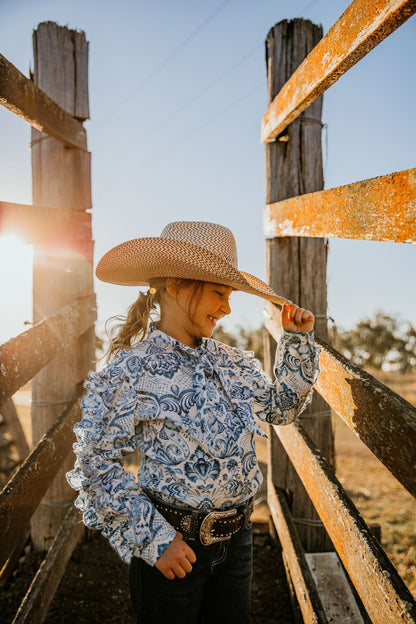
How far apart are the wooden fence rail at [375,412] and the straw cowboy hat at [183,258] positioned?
1.18ft

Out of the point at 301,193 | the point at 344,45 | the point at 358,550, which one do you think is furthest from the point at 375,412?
→ the point at 301,193

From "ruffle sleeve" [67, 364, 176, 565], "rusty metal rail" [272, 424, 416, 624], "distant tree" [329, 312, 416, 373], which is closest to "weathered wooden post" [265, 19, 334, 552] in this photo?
"rusty metal rail" [272, 424, 416, 624]

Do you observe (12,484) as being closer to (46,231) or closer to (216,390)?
(216,390)

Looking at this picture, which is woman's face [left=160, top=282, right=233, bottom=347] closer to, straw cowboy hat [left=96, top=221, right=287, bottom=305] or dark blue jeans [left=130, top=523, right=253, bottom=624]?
straw cowboy hat [left=96, top=221, right=287, bottom=305]

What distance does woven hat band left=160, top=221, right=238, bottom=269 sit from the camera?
1.83 meters

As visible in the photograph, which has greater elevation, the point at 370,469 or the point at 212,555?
the point at 212,555

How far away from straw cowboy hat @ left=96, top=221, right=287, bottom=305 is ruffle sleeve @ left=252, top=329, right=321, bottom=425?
18cm

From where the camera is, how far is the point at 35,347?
1.96 meters

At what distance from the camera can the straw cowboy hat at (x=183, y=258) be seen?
1729 mm

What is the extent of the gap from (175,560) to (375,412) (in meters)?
0.75

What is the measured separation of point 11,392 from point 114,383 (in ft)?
1.11

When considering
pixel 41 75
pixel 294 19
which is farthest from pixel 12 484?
pixel 294 19

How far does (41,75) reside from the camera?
302 cm

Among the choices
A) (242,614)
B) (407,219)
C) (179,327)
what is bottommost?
(242,614)
